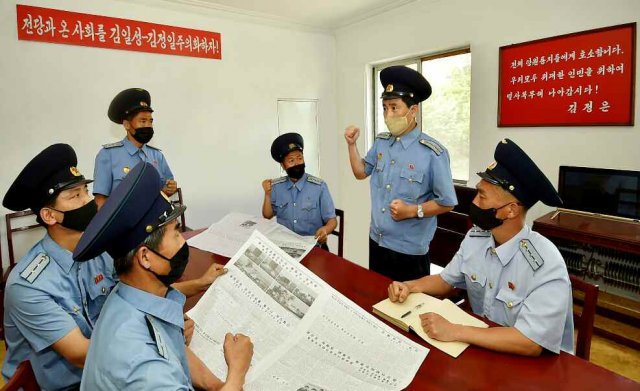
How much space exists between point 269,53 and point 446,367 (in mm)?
4002

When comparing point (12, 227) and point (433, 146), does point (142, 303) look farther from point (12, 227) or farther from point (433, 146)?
point (12, 227)

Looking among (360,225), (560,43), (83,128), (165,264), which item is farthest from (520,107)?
(83,128)

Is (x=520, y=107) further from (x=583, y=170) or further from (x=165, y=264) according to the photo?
(x=165, y=264)

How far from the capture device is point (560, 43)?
2.84 meters

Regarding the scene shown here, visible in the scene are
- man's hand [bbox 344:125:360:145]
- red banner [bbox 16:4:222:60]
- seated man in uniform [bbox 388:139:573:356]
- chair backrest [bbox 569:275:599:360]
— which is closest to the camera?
seated man in uniform [bbox 388:139:573:356]

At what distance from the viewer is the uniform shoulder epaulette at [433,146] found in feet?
7.00

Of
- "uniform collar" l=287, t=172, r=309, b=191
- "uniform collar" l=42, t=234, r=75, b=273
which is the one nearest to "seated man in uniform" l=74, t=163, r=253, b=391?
"uniform collar" l=42, t=234, r=75, b=273

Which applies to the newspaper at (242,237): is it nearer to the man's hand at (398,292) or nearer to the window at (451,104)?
the man's hand at (398,292)

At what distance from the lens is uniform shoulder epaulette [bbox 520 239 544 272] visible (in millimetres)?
1176

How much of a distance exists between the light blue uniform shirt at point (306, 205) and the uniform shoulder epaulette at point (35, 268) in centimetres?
150

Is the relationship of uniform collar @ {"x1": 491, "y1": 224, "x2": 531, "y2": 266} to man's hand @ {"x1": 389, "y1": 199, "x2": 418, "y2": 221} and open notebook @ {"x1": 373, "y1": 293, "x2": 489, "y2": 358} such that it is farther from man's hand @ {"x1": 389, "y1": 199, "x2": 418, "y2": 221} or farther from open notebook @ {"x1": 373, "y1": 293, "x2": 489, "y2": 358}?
man's hand @ {"x1": 389, "y1": 199, "x2": 418, "y2": 221}

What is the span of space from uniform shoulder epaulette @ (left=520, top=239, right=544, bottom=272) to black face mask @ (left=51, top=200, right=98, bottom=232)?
145 cm

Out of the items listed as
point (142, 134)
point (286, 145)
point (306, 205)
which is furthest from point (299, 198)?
point (142, 134)

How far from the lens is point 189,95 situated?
3.86 m
